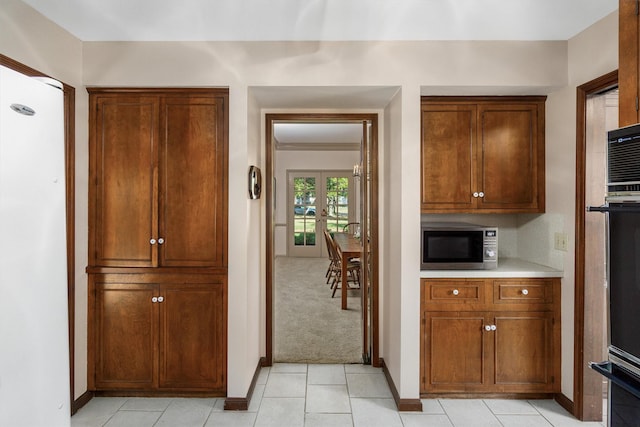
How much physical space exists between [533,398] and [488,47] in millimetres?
2474

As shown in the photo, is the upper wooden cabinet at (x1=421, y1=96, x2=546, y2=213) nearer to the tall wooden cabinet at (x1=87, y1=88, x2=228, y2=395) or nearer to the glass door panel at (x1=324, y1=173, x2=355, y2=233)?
the tall wooden cabinet at (x1=87, y1=88, x2=228, y2=395)

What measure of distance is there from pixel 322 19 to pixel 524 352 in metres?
2.61

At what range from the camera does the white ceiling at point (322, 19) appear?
208 cm

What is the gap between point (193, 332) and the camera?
262cm

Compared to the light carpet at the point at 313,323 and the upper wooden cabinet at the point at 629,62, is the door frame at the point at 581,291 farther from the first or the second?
the light carpet at the point at 313,323

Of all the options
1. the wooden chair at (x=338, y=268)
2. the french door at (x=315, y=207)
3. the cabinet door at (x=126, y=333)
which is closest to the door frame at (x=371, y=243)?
the cabinet door at (x=126, y=333)

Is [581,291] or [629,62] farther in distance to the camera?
[581,291]

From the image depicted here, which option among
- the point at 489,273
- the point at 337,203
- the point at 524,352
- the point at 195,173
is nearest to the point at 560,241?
the point at 489,273

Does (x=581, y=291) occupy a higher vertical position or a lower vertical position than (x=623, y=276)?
lower

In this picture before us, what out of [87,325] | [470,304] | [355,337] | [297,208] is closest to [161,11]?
[87,325]

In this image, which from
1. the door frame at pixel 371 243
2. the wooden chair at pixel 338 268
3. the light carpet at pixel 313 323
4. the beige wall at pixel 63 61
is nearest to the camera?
the beige wall at pixel 63 61

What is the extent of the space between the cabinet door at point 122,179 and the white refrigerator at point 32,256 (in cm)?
131

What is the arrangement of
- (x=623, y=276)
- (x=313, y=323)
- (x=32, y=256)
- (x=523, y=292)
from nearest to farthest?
(x=32, y=256) → (x=623, y=276) → (x=523, y=292) → (x=313, y=323)

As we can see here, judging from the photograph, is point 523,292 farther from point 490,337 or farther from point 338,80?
point 338,80
